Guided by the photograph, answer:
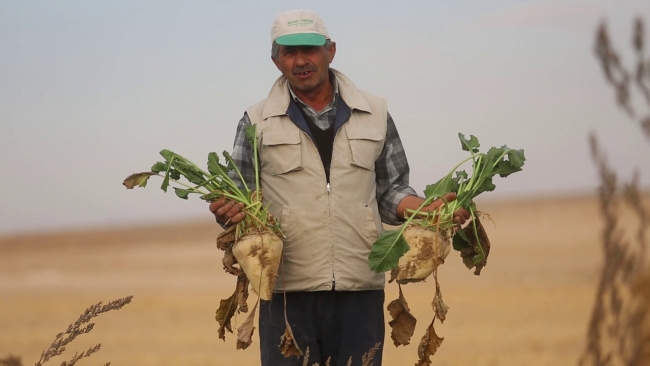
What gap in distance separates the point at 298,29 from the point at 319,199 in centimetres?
82

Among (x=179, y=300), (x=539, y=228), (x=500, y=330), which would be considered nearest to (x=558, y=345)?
(x=500, y=330)

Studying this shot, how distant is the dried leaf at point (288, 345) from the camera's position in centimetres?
436

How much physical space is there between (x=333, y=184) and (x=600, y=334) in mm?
3140

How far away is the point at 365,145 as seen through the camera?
467cm

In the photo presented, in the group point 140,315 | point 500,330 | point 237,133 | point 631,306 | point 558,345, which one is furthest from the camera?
point 140,315

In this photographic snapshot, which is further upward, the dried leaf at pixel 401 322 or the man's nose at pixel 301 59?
the man's nose at pixel 301 59

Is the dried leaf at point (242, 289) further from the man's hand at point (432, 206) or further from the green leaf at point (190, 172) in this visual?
the man's hand at point (432, 206)

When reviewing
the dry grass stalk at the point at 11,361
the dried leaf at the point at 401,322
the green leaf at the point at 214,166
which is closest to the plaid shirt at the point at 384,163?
the green leaf at the point at 214,166

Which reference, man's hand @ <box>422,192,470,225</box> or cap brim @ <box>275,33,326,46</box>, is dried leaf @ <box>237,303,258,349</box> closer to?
man's hand @ <box>422,192,470,225</box>

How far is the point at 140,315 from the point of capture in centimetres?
1792

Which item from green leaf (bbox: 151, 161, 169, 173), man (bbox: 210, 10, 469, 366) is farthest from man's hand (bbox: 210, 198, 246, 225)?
green leaf (bbox: 151, 161, 169, 173)

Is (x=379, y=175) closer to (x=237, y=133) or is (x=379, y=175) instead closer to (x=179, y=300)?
(x=237, y=133)

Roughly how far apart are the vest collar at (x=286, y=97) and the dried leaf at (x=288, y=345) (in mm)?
1036

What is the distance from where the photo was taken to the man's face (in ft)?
14.9
